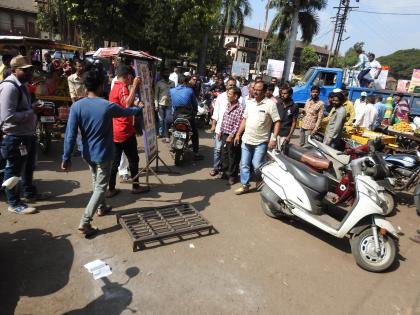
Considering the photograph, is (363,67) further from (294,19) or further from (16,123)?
(16,123)

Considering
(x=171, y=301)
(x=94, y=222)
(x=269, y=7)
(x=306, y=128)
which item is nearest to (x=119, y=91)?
(x=94, y=222)

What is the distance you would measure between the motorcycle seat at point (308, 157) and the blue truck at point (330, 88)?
9170 mm

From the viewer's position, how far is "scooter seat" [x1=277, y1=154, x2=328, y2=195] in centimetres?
412

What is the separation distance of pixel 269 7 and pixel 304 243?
93.6ft

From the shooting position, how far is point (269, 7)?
28.6 m

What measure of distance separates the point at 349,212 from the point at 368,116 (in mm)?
7100

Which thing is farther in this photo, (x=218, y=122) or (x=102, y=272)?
(x=218, y=122)

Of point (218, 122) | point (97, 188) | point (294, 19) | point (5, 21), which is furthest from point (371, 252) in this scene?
point (5, 21)

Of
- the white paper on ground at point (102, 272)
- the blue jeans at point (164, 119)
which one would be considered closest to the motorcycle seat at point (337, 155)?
the white paper on ground at point (102, 272)

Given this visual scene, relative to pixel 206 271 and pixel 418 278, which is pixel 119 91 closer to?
pixel 206 271

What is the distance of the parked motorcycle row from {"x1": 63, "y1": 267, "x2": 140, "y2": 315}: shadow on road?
7.87 ft

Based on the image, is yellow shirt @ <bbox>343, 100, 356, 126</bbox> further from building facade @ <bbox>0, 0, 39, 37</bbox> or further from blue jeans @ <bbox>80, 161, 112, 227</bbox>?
building facade @ <bbox>0, 0, 39, 37</bbox>

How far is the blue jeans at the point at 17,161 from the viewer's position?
4.05 meters

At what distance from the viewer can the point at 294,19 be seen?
25688 mm
